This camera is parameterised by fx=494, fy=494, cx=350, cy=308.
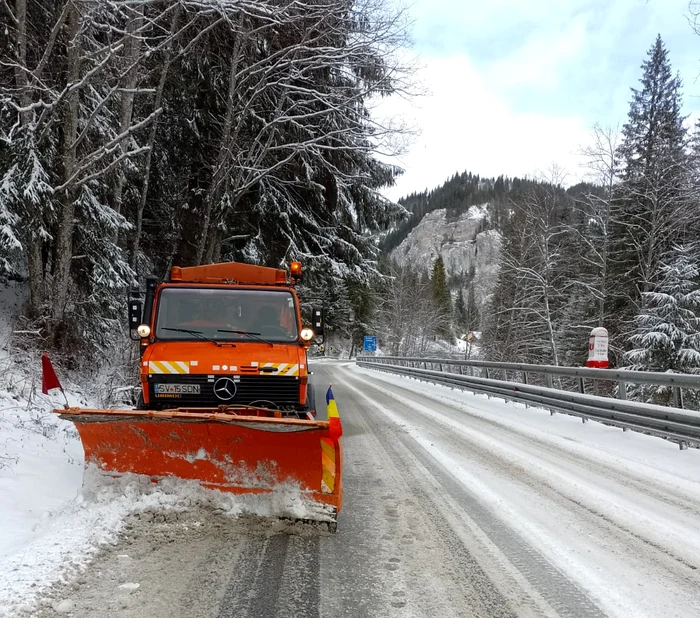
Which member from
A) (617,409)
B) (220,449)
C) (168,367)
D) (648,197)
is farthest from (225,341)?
(648,197)

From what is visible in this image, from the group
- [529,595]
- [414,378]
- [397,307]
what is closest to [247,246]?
[414,378]

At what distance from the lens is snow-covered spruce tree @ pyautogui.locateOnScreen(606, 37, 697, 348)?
18922 millimetres

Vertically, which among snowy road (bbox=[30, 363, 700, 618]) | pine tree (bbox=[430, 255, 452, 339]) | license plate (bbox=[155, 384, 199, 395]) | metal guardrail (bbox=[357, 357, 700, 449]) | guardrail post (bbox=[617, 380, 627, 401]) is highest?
pine tree (bbox=[430, 255, 452, 339])

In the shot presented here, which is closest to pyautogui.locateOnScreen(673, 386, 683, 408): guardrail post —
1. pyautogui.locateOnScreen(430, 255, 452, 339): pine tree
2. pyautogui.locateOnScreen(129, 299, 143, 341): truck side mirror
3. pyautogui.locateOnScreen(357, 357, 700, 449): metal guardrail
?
pyautogui.locateOnScreen(357, 357, 700, 449): metal guardrail

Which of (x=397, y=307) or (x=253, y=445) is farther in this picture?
(x=397, y=307)

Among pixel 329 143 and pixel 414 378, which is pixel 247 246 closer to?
pixel 329 143

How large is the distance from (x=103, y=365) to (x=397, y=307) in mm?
40280

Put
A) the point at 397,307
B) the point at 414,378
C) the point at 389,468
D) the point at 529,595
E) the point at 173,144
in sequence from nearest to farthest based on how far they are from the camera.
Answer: the point at 529,595 < the point at 389,468 < the point at 173,144 < the point at 414,378 < the point at 397,307

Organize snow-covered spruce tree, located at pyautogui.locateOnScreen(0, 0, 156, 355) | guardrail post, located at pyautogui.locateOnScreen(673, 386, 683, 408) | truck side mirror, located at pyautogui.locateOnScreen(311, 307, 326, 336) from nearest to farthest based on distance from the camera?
truck side mirror, located at pyautogui.locateOnScreen(311, 307, 326, 336) < guardrail post, located at pyautogui.locateOnScreen(673, 386, 683, 408) < snow-covered spruce tree, located at pyautogui.locateOnScreen(0, 0, 156, 355)

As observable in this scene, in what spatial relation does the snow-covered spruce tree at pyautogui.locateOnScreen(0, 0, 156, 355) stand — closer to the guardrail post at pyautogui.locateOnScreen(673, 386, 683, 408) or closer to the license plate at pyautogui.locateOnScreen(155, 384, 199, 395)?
the license plate at pyautogui.locateOnScreen(155, 384, 199, 395)

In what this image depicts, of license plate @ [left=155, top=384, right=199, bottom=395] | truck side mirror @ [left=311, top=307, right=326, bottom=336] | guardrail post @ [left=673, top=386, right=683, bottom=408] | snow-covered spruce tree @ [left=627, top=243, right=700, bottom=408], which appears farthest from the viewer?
snow-covered spruce tree @ [left=627, top=243, right=700, bottom=408]

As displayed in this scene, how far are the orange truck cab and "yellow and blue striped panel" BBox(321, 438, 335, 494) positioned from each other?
1153 millimetres

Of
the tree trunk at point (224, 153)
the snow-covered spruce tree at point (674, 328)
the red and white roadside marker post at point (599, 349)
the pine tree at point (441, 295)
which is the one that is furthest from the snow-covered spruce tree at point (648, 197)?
the pine tree at point (441, 295)

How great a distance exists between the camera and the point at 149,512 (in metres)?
3.72
